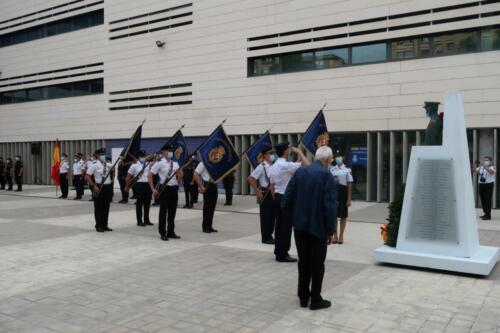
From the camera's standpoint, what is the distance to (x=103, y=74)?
1053 inches

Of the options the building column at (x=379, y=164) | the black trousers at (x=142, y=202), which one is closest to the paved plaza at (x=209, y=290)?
the black trousers at (x=142, y=202)

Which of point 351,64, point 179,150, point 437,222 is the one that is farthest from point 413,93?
point 437,222

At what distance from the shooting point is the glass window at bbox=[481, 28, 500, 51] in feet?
51.2

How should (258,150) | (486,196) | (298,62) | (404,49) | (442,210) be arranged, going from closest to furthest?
(442,210)
(258,150)
(486,196)
(404,49)
(298,62)

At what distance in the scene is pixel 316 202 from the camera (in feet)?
17.5

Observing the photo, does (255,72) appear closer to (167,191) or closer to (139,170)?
(139,170)

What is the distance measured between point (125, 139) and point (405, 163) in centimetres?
1513

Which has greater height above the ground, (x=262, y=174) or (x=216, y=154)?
(x=216, y=154)

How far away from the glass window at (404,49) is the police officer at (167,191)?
35.2ft

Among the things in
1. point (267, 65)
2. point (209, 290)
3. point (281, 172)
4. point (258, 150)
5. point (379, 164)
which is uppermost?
point (267, 65)

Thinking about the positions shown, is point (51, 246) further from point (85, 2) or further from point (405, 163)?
point (85, 2)

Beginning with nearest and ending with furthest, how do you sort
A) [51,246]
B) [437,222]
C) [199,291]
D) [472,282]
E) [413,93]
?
1. [199,291]
2. [472,282]
3. [437,222]
4. [51,246]
5. [413,93]

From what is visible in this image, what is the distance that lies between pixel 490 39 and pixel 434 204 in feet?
36.0

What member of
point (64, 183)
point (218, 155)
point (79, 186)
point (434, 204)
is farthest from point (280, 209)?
point (64, 183)
